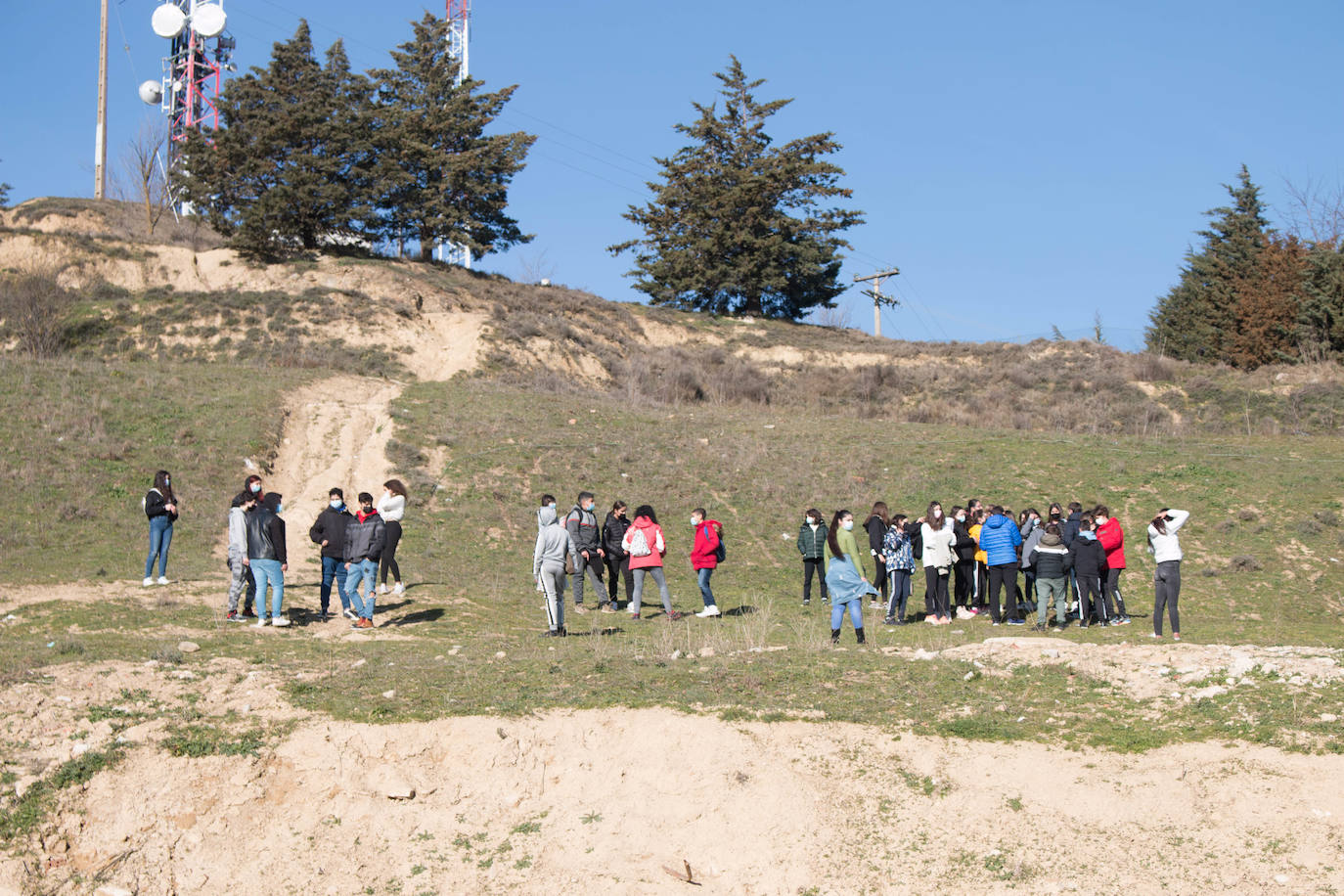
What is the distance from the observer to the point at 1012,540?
49.8ft

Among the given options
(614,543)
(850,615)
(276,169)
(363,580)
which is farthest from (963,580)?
(276,169)

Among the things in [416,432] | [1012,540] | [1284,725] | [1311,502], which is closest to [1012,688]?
[1284,725]

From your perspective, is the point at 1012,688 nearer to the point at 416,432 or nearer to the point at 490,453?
the point at 490,453

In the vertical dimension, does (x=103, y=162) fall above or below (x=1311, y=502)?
above

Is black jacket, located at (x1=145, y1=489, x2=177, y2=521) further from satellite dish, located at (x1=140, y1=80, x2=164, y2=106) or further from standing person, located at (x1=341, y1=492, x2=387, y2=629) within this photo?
satellite dish, located at (x1=140, y1=80, x2=164, y2=106)

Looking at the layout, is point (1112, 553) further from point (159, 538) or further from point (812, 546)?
point (159, 538)

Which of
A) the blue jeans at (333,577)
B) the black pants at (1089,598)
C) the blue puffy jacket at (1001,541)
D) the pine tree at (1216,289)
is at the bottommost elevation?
the black pants at (1089,598)

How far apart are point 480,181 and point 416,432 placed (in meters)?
25.0

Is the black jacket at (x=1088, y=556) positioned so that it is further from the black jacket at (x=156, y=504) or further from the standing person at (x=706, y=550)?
the black jacket at (x=156, y=504)

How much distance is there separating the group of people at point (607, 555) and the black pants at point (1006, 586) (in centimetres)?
386

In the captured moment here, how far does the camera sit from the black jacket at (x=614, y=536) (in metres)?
16.9

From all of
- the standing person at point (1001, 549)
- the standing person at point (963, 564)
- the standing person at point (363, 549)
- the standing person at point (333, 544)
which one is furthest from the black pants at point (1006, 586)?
the standing person at point (333, 544)

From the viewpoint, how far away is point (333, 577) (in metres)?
14.1

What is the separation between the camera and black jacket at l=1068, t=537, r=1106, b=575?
48.5 ft
